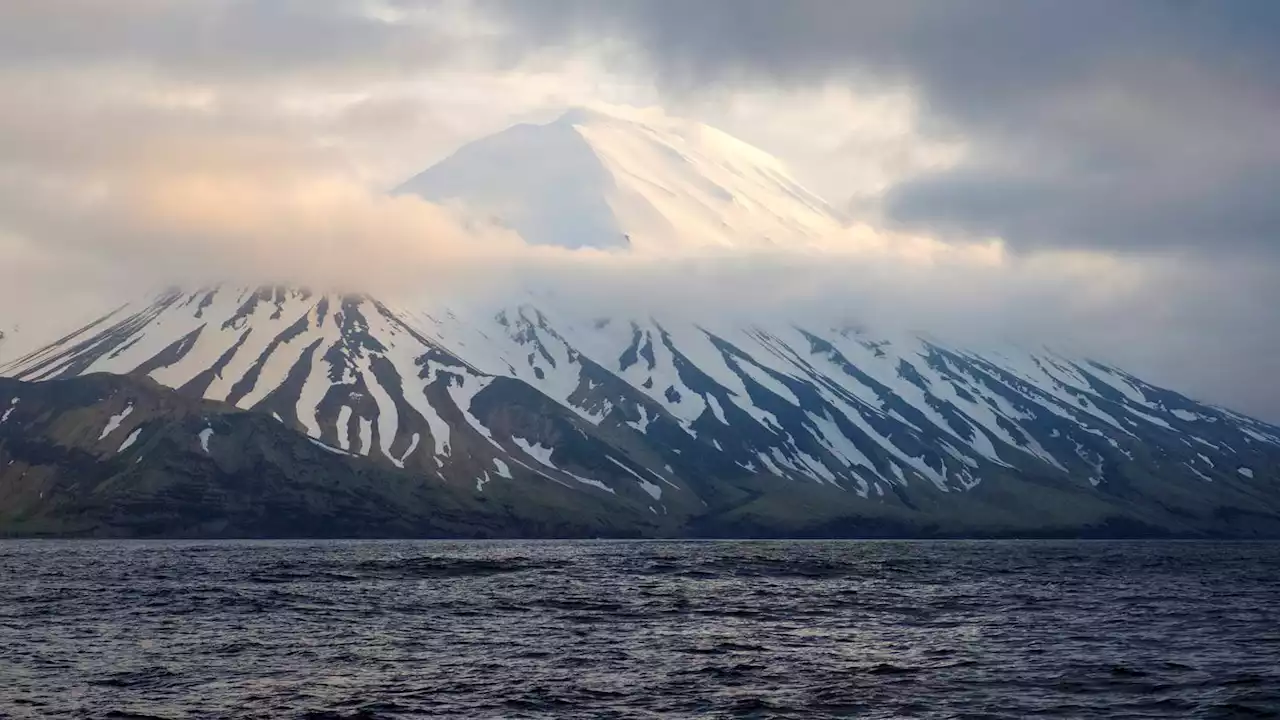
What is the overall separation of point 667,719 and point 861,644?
26356 millimetres

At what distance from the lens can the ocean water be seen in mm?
55969

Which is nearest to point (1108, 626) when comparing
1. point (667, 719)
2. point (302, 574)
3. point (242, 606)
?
point (667, 719)

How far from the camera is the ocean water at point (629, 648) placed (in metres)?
56.0

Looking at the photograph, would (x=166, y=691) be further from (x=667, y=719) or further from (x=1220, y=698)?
(x=1220, y=698)

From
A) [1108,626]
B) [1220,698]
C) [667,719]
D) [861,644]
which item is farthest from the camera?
[1108,626]

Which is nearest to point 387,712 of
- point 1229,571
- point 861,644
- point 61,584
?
point 861,644

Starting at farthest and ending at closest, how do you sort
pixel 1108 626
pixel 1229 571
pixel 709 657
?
pixel 1229 571, pixel 1108 626, pixel 709 657

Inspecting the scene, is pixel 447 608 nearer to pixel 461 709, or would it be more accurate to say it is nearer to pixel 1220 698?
pixel 461 709

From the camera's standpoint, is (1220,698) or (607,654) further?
(607,654)

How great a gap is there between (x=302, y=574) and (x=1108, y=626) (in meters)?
83.2

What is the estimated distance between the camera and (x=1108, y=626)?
87.0 metres

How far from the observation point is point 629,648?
7431 cm

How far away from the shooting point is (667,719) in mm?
52344

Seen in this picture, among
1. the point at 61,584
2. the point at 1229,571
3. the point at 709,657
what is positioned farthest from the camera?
the point at 1229,571
